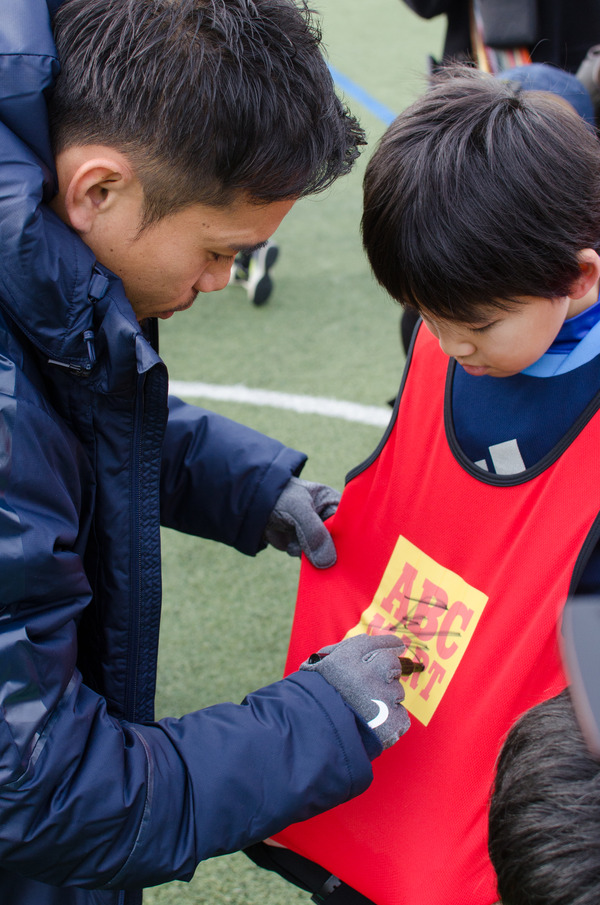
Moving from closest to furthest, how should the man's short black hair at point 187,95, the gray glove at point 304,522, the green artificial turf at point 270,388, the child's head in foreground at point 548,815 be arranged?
the child's head in foreground at point 548,815 < the man's short black hair at point 187,95 < the gray glove at point 304,522 < the green artificial turf at point 270,388

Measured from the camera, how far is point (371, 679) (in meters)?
1.25

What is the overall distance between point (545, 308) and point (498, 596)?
1.42 ft

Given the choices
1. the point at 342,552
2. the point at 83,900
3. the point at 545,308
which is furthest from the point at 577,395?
the point at 83,900

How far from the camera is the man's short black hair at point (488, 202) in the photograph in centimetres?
121

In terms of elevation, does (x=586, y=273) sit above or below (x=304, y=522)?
above

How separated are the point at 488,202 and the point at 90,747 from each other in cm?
93

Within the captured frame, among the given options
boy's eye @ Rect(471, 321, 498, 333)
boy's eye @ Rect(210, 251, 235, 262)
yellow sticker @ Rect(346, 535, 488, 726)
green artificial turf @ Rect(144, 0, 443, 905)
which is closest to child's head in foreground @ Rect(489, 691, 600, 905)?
yellow sticker @ Rect(346, 535, 488, 726)

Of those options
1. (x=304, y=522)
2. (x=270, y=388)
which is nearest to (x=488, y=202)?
(x=304, y=522)

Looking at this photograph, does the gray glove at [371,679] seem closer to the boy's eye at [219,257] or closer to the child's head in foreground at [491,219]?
the child's head in foreground at [491,219]

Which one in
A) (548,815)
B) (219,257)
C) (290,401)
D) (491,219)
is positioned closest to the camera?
(548,815)

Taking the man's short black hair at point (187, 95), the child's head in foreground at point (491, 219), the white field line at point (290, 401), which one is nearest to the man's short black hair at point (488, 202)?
the child's head in foreground at point (491, 219)

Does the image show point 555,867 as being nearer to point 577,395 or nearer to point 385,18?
point 577,395

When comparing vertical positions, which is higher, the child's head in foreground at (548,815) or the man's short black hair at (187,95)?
the man's short black hair at (187,95)

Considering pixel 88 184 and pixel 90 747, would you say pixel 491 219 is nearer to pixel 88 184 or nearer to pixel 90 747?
pixel 88 184
